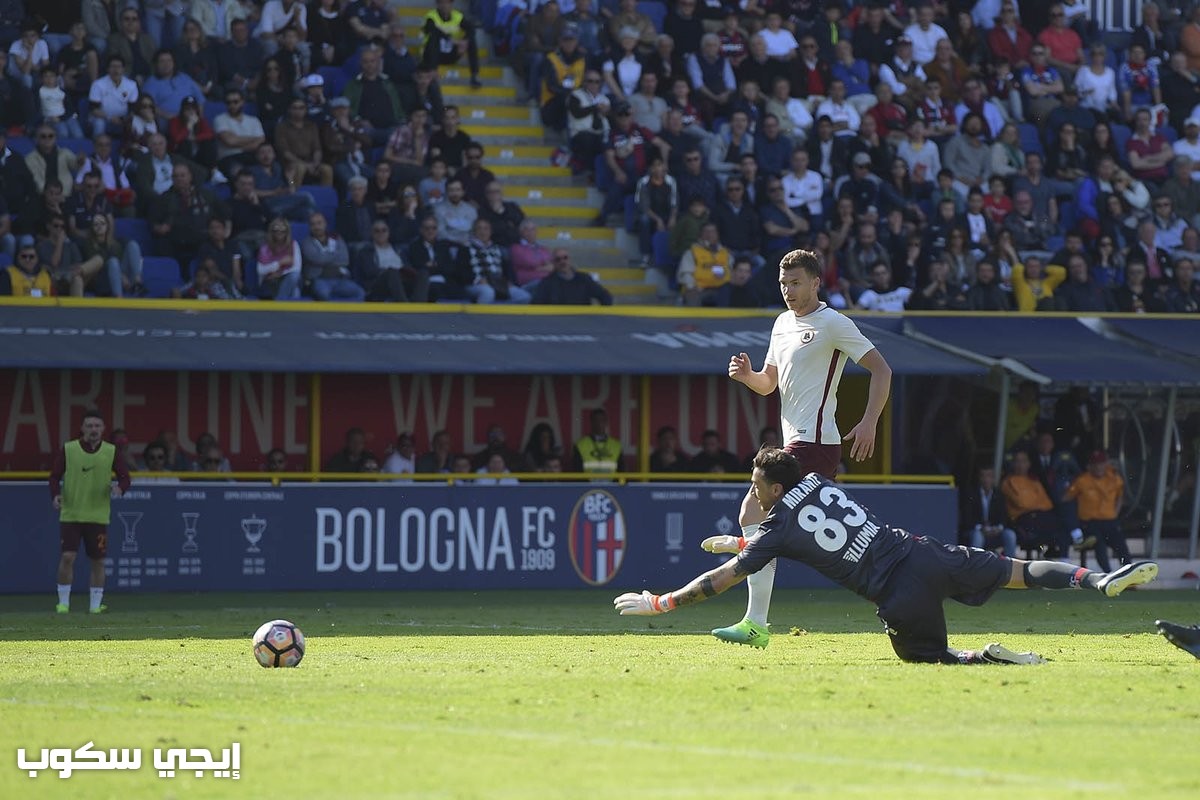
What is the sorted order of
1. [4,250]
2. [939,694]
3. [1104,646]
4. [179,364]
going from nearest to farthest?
[939,694] < [1104,646] < [179,364] < [4,250]

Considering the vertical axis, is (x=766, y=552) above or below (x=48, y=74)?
below

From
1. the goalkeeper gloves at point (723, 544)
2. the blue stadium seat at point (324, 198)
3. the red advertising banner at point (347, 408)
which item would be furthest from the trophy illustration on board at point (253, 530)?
the goalkeeper gloves at point (723, 544)

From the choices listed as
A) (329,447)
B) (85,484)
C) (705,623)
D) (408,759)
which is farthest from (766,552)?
(329,447)

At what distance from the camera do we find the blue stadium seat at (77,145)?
22719mm

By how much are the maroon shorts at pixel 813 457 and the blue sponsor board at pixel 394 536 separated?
9413 millimetres

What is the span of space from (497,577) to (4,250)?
636cm

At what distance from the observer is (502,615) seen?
672 inches

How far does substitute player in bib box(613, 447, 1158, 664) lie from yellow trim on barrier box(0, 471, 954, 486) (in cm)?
1023

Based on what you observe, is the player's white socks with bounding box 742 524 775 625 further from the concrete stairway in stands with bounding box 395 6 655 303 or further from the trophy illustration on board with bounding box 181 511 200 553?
the concrete stairway in stands with bounding box 395 6 655 303

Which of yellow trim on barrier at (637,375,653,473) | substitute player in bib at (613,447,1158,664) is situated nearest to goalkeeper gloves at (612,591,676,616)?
substitute player in bib at (613,447,1158,664)

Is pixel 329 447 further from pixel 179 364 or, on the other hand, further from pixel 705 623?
pixel 705 623

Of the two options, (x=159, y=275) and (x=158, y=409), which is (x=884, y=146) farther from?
(x=158, y=409)

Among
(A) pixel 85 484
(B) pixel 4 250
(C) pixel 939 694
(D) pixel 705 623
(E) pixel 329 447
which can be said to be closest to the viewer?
(C) pixel 939 694

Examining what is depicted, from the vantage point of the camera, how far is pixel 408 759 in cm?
752
